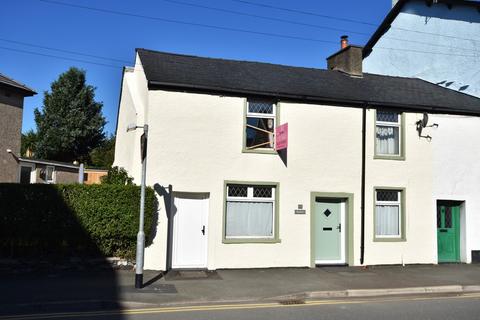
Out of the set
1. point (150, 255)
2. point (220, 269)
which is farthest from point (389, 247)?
point (150, 255)

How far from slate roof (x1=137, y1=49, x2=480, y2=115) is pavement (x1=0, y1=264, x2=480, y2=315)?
199 inches

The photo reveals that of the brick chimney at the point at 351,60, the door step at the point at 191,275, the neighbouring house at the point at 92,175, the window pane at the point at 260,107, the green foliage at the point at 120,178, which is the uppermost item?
the brick chimney at the point at 351,60

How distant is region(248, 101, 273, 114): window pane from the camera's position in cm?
1417

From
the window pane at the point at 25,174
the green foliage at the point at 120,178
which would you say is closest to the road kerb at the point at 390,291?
the green foliage at the point at 120,178

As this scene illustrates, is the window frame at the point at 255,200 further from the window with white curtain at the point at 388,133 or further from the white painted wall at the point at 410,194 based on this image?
the window with white curtain at the point at 388,133

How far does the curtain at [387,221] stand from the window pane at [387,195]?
0.83 ft

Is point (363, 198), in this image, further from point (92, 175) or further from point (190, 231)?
point (92, 175)

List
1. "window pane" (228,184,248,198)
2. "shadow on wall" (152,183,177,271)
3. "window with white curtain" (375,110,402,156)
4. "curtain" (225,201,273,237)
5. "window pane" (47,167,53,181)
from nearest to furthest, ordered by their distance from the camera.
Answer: "shadow on wall" (152,183,177,271)
"curtain" (225,201,273,237)
"window pane" (228,184,248,198)
"window with white curtain" (375,110,402,156)
"window pane" (47,167,53,181)

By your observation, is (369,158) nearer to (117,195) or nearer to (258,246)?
(258,246)

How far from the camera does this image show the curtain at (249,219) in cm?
1362

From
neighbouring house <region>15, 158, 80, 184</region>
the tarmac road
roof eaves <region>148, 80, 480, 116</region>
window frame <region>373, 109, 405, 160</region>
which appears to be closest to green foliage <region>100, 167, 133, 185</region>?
roof eaves <region>148, 80, 480, 116</region>

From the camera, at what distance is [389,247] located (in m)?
14.7

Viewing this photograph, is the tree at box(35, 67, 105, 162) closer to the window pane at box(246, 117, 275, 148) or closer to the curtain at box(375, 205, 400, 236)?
the window pane at box(246, 117, 275, 148)

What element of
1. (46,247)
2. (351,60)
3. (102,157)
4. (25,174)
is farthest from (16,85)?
(102,157)
